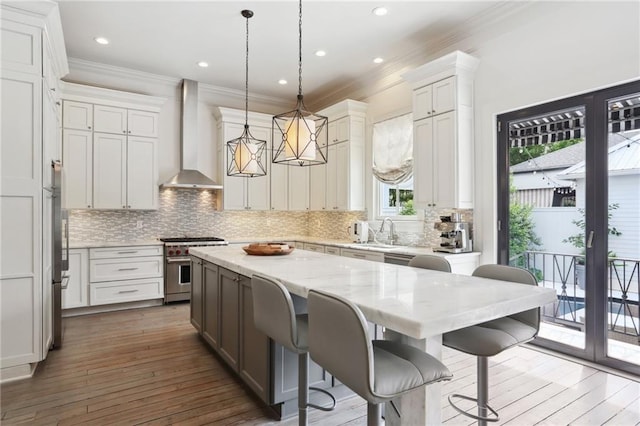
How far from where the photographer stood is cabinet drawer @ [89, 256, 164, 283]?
15.3ft

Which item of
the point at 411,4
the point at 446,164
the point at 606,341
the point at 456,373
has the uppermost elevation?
the point at 411,4

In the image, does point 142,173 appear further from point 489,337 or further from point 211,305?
point 489,337

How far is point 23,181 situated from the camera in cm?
284

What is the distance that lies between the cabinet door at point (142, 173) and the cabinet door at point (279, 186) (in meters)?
1.80

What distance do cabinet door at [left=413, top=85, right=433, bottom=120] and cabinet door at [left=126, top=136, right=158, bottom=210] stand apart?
3.60m

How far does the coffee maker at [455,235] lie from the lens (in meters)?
3.80

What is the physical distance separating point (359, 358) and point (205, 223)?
5043 millimetres

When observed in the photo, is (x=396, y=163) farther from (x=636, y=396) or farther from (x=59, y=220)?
(x=59, y=220)

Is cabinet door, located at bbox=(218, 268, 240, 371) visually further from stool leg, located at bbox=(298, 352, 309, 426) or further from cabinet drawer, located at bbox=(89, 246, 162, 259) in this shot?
cabinet drawer, located at bbox=(89, 246, 162, 259)

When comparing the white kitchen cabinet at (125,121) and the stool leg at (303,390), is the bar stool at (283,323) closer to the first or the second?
the stool leg at (303,390)

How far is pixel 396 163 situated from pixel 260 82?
2510mm

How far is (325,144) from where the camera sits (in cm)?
591

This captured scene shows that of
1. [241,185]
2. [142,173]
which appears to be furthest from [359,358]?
[241,185]

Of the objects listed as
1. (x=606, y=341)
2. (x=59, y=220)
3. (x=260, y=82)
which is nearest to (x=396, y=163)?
(x=260, y=82)
